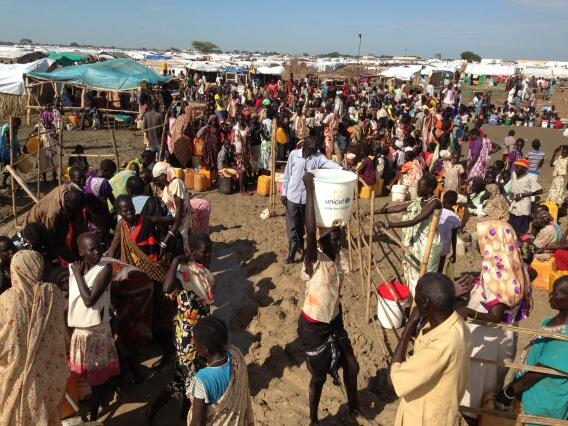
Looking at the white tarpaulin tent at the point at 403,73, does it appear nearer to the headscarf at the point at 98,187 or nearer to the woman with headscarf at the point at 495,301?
the headscarf at the point at 98,187

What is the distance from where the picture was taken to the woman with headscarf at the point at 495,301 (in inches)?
137

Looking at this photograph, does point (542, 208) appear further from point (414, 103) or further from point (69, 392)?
point (414, 103)

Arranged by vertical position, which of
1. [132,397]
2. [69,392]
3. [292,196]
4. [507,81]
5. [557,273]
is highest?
[507,81]

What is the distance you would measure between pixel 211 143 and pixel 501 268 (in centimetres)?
747

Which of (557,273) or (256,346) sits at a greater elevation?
(557,273)

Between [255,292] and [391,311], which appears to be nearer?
[391,311]

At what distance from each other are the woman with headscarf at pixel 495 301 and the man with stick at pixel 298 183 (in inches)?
103

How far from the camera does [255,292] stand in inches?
239

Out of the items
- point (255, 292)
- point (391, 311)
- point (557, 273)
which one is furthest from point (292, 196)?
point (557, 273)

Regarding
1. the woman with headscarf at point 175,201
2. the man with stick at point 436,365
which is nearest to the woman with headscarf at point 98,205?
the woman with headscarf at point 175,201

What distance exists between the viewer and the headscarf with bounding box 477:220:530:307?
11.5ft

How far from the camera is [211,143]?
9.94 metres

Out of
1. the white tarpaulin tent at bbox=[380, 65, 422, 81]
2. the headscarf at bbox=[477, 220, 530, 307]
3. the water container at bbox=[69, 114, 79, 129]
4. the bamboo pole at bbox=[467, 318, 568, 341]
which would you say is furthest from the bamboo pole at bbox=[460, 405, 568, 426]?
the white tarpaulin tent at bbox=[380, 65, 422, 81]

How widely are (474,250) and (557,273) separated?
8.26ft
